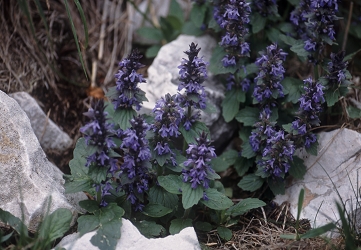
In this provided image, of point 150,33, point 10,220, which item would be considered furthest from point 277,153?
point 150,33

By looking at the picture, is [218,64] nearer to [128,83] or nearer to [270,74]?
[270,74]

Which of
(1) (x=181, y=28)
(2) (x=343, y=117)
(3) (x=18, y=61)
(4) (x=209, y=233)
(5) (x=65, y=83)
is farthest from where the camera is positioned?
(1) (x=181, y=28)

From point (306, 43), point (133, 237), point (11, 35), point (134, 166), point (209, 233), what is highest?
point (306, 43)

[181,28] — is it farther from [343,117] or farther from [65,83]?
[343,117]

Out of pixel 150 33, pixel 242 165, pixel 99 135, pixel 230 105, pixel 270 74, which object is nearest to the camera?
pixel 99 135

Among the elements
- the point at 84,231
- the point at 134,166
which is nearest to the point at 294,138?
the point at 134,166

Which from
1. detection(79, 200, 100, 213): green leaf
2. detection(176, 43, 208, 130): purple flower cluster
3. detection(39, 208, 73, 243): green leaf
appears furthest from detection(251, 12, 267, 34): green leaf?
detection(39, 208, 73, 243): green leaf

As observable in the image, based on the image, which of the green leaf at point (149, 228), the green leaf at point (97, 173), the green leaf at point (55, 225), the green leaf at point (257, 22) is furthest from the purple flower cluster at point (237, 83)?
the green leaf at point (55, 225)

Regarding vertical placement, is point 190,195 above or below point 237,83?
below
